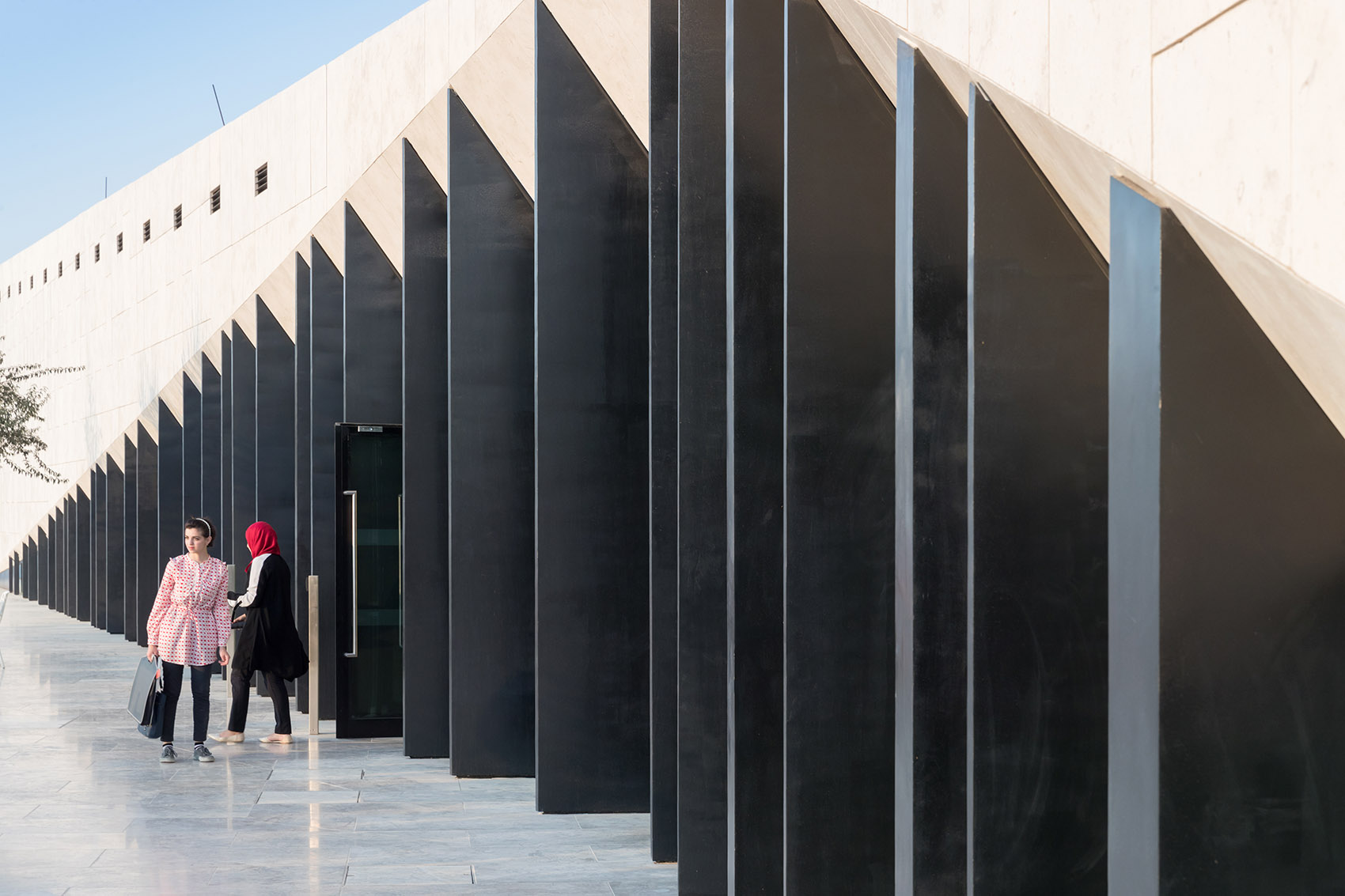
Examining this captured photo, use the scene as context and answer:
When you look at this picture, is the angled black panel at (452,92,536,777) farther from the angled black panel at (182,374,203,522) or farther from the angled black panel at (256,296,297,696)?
the angled black panel at (182,374,203,522)

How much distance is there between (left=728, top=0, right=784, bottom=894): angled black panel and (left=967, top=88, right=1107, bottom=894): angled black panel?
1991 mm

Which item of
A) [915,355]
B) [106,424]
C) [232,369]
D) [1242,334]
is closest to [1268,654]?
[1242,334]

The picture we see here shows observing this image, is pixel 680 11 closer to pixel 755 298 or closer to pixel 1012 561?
pixel 755 298

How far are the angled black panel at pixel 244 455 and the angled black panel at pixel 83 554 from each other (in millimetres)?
15922

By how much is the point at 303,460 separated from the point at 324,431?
0.76 metres

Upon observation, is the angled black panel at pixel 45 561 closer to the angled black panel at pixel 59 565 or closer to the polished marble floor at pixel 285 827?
the angled black panel at pixel 59 565

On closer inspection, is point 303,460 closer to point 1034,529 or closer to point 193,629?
point 193,629

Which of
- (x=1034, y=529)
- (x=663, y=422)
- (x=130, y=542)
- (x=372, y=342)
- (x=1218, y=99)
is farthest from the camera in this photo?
(x=130, y=542)

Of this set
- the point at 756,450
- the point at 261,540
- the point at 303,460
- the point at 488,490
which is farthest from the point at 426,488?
the point at 756,450

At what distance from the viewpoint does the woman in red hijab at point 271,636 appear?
42.3 ft

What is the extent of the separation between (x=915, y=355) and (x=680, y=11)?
3.13 meters

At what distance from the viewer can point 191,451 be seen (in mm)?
25891

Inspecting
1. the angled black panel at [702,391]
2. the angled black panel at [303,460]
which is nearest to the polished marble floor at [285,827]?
the angled black panel at [702,391]

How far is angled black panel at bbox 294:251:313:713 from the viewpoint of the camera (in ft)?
50.5
